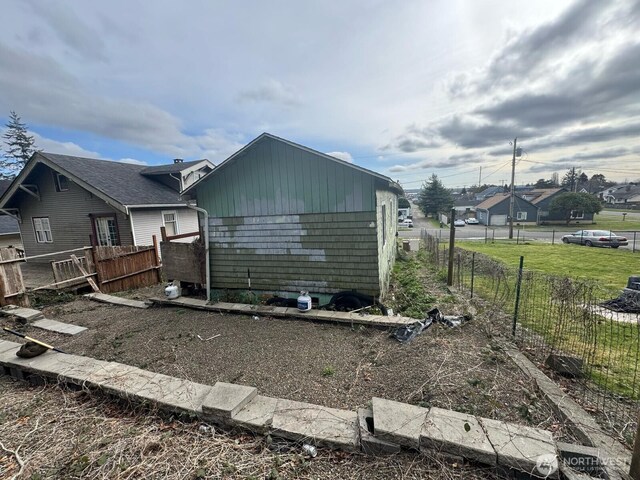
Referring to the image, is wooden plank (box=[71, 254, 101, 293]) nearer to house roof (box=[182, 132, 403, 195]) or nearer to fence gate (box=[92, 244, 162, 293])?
fence gate (box=[92, 244, 162, 293])

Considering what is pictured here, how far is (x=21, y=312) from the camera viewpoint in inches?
243

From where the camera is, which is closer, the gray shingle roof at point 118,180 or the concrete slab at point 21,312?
the concrete slab at point 21,312

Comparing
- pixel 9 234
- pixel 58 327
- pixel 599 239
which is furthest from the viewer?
pixel 599 239

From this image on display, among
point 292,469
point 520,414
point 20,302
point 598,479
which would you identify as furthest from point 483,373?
point 20,302

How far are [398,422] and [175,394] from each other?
7.90ft

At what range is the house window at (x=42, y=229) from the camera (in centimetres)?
1390

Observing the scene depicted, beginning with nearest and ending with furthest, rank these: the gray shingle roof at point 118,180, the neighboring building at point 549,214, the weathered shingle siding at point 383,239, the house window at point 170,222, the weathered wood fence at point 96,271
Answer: the weathered shingle siding at point 383,239
the weathered wood fence at point 96,271
the gray shingle roof at point 118,180
the house window at point 170,222
the neighboring building at point 549,214

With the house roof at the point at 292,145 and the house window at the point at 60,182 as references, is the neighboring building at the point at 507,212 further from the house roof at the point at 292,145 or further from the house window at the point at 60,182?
the house window at the point at 60,182

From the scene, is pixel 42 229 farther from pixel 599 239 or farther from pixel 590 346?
pixel 599 239

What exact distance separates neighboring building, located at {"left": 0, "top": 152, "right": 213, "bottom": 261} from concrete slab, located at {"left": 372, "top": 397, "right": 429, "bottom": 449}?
1241 centimetres

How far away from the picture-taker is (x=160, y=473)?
2.31 m

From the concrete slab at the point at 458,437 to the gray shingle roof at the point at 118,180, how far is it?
11179mm

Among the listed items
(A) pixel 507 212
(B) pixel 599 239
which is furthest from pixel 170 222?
Result: (A) pixel 507 212

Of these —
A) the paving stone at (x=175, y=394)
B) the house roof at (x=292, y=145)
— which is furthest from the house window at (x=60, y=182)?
the paving stone at (x=175, y=394)
